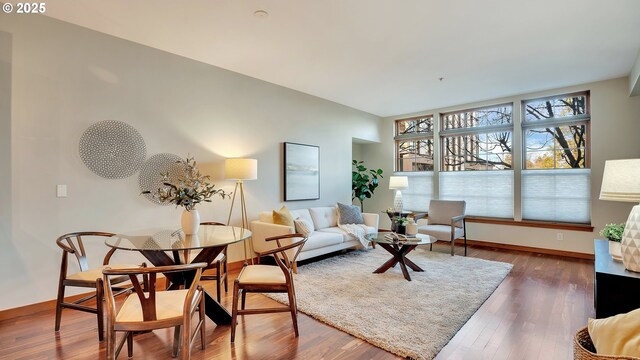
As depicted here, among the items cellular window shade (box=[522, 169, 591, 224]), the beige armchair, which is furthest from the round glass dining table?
cellular window shade (box=[522, 169, 591, 224])

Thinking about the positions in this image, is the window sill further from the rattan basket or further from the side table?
the rattan basket

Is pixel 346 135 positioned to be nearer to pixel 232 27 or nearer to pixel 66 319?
pixel 232 27

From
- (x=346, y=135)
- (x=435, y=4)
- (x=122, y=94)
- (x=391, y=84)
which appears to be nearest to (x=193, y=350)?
(x=122, y=94)

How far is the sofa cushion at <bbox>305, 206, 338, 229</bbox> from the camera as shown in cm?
500

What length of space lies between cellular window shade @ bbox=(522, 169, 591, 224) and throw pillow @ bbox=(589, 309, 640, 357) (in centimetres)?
451

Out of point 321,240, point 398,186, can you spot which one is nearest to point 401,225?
point 321,240

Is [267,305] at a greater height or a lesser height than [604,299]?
lesser

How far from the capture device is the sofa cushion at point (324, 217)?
16.4ft

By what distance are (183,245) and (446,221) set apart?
453cm

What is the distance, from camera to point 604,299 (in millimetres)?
1981

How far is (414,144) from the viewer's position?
6797 millimetres

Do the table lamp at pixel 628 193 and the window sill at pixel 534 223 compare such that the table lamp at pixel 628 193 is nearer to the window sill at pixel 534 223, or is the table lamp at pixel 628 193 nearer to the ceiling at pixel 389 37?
the ceiling at pixel 389 37

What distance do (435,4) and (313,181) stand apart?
3344 millimetres

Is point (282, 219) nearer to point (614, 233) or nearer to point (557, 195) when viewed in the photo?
point (614, 233)
